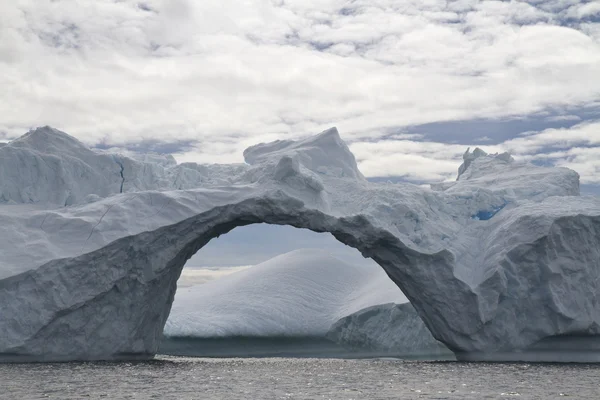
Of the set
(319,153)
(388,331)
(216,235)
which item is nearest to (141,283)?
(216,235)

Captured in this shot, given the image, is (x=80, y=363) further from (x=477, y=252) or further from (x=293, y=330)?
(x=293, y=330)

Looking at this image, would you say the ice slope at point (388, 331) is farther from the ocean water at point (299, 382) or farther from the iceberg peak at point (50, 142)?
the iceberg peak at point (50, 142)

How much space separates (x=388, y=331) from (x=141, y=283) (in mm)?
13830

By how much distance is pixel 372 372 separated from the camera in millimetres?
18688

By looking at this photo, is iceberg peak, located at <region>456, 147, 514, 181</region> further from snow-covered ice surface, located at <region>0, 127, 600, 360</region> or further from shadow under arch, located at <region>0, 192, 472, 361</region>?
shadow under arch, located at <region>0, 192, 472, 361</region>

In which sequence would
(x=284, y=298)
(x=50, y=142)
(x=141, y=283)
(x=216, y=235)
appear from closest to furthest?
(x=141, y=283) → (x=216, y=235) → (x=50, y=142) → (x=284, y=298)

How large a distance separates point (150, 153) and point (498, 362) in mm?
13661

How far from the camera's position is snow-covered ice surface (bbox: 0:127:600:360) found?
63.5 feet

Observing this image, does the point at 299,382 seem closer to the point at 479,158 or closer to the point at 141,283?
the point at 141,283

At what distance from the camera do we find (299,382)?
15734 millimetres

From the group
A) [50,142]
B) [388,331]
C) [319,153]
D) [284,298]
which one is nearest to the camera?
[50,142]

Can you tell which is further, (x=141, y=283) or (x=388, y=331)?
(x=388, y=331)

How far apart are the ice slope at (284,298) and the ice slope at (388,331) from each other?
0.70m

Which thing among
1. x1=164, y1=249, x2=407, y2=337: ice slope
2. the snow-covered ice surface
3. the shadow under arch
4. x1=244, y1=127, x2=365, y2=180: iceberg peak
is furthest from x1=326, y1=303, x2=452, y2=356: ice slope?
the snow-covered ice surface
